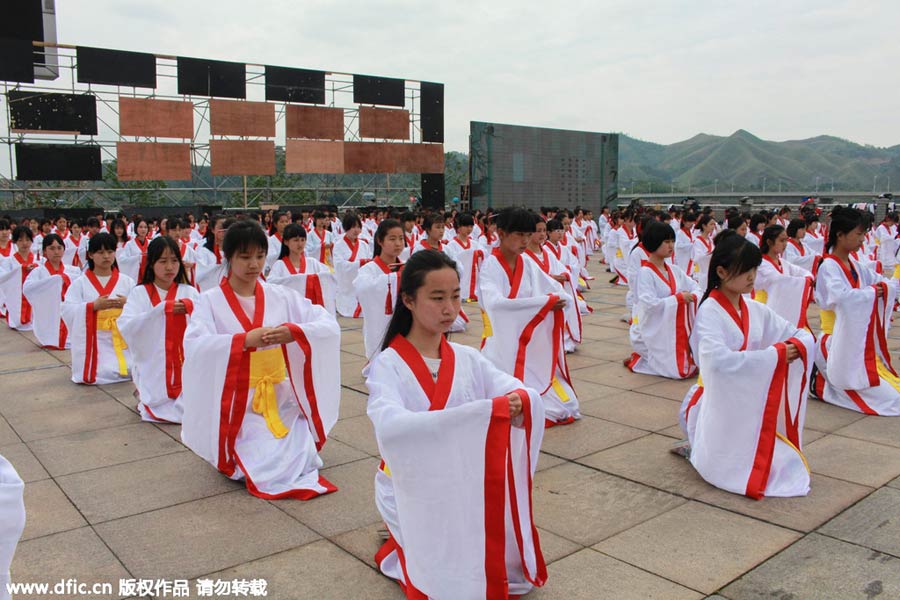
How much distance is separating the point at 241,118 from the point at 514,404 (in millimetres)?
24827

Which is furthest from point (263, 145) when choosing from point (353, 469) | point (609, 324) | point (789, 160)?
point (789, 160)

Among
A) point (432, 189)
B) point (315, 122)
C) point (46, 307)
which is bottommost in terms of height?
point (46, 307)

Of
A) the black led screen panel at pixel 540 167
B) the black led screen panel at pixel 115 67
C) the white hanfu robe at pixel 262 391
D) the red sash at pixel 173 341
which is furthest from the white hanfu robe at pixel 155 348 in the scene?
the black led screen panel at pixel 540 167

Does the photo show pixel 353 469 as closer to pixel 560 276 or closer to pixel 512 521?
pixel 512 521

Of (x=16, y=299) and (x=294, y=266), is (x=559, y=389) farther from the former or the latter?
(x=16, y=299)

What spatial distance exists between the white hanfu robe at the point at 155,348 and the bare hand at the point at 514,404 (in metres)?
3.74

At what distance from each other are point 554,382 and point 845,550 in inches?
105

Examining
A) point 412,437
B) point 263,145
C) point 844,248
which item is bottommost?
point 412,437

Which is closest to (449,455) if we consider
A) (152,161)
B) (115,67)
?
(115,67)

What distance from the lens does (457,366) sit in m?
3.28

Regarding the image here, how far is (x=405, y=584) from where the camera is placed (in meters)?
3.16

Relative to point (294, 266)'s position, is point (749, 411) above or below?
below

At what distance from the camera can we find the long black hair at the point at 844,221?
6.30 meters

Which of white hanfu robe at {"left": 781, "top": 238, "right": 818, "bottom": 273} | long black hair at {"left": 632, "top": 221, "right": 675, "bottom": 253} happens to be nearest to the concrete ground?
long black hair at {"left": 632, "top": 221, "right": 675, "bottom": 253}
